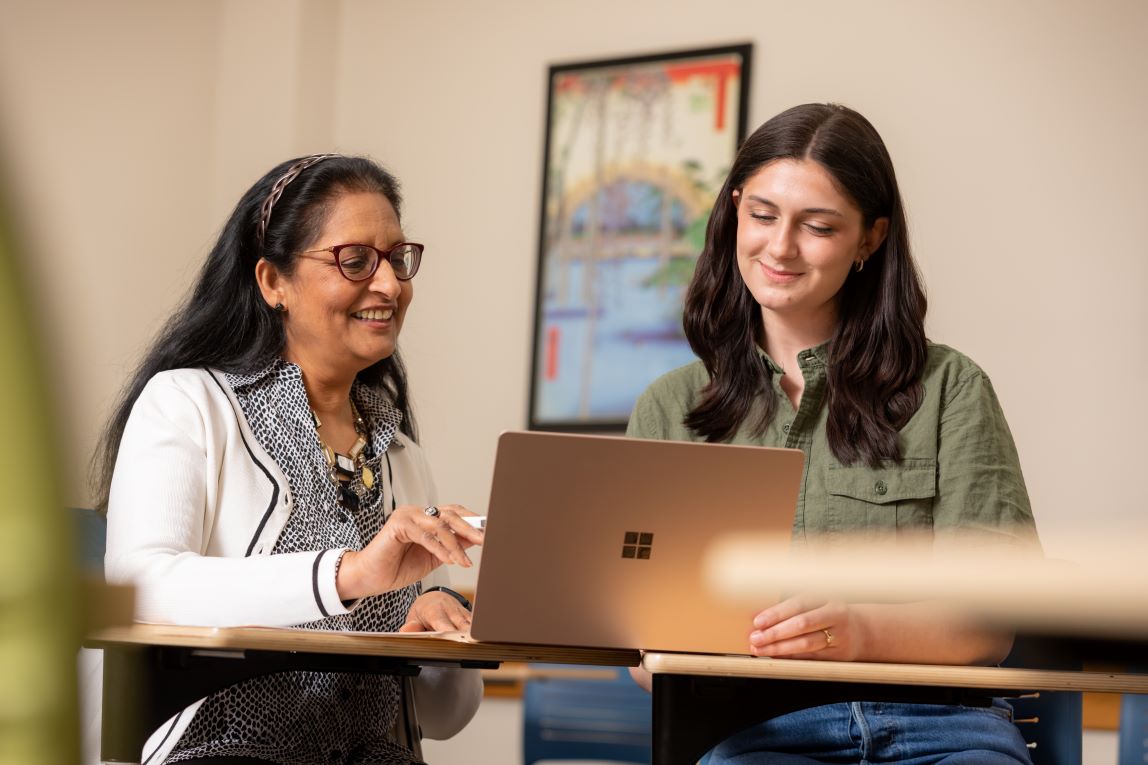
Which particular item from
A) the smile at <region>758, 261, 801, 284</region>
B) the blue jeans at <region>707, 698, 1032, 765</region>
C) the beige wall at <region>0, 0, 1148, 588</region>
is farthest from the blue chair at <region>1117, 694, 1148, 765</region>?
the smile at <region>758, 261, 801, 284</region>

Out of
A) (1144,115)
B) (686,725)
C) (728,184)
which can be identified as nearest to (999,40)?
(1144,115)

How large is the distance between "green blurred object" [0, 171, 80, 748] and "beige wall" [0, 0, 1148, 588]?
11.0 feet

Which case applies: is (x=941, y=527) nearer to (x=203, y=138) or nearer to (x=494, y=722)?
(x=494, y=722)

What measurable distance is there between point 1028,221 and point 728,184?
183 cm

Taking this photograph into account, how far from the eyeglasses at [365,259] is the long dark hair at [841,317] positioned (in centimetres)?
44

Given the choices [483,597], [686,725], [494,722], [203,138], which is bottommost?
[494,722]

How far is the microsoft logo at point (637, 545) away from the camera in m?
1.22

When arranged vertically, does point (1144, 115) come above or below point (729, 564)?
above

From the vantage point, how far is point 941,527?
163 centimetres

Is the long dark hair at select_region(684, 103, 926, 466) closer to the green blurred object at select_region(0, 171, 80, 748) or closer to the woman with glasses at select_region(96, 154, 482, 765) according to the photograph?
the woman with glasses at select_region(96, 154, 482, 765)

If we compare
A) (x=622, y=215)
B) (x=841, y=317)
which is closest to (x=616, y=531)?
(x=841, y=317)

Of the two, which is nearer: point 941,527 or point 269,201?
point 941,527

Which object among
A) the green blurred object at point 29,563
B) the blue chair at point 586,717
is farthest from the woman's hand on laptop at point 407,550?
the blue chair at point 586,717

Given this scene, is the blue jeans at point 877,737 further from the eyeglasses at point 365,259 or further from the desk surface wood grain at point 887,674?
the eyeglasses at point 365,259
